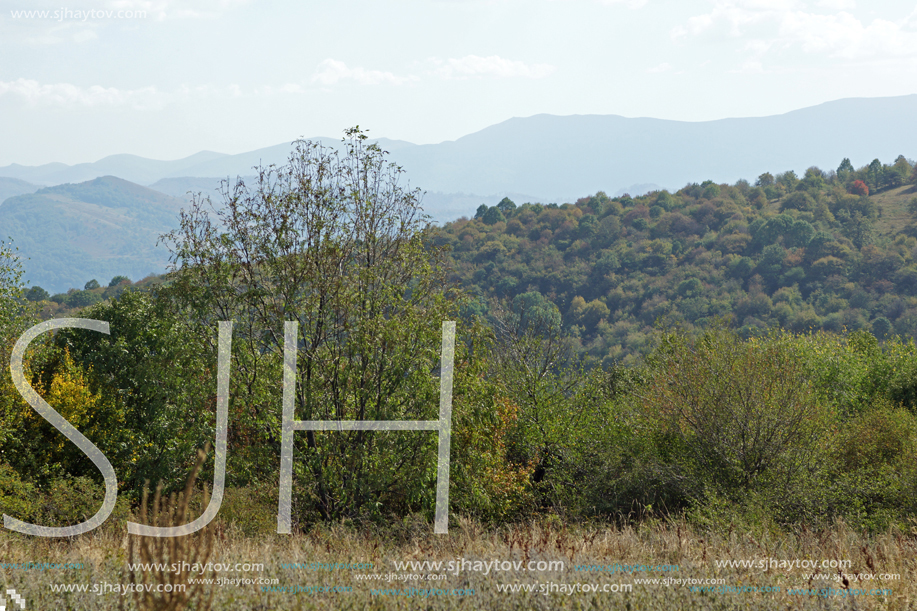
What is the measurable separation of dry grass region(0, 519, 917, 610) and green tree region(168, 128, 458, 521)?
107 inches

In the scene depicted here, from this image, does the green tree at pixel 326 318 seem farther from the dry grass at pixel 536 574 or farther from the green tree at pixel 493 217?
the green tree at pixel 493 217

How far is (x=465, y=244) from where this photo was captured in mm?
89000

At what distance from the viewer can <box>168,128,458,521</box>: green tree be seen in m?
10.1

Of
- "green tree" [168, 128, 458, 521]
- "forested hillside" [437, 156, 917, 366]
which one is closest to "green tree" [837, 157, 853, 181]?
"forested hillside" [437, 156, 917, 366]

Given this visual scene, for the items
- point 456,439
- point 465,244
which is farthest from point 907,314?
point 456,439

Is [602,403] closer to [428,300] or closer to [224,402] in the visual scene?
[428,300]

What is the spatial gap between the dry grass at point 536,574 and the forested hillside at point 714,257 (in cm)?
5009

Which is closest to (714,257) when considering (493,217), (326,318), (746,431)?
(493,217)

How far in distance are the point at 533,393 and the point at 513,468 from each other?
296cm

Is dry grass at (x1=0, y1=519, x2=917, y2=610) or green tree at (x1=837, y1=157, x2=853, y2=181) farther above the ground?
green tree at (x1=837, y1=157, x2=853, y2=181)

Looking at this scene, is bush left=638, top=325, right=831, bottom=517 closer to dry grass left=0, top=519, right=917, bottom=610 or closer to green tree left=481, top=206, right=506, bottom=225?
dry grass left=0, top=519, right=917, bottom=610

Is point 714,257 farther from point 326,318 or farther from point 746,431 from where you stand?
point 326,318

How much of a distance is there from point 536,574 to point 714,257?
83584mm

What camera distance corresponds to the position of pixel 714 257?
8219 cm
